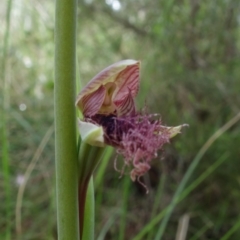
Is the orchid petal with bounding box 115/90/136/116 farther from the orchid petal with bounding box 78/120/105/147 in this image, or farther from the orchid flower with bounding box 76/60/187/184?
the orchid petal with bounding box 78/120/105/147

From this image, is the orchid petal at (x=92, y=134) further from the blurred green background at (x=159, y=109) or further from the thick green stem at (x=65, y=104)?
the blurred green background at (x=159, y=109)

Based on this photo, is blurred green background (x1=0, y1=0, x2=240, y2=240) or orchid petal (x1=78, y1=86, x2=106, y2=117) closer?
orchid petal (x1=78, y1=86, x2=106, y2=117)

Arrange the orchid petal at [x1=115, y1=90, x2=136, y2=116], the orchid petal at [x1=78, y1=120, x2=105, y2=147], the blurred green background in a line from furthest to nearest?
the blurred green background
the orchid petal at [x1=115, y1=90, x2=136, y2=116]
the orchid petal at [x1=78, y1=120, x2=105, y2=147]

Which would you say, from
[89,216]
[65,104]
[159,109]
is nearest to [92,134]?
[65,104]

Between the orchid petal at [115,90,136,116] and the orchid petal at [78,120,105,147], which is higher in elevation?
the orchid petal at [115,90,136,116]

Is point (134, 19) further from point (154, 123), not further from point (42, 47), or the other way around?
point (154, 123)

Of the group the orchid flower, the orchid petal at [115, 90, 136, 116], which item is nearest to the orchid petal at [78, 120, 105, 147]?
the orchid flower

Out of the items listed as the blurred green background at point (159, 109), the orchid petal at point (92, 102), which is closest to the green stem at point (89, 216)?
the orchid petal at point (92, 102)
